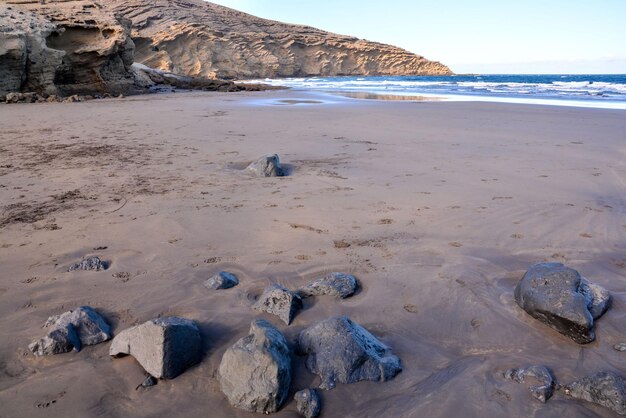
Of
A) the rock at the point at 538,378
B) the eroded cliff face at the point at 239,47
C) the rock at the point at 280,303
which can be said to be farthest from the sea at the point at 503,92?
the eroded cliff face at the point at 239,47

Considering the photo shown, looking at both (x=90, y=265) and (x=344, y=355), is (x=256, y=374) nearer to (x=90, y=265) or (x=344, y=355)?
(x=344, y=355)

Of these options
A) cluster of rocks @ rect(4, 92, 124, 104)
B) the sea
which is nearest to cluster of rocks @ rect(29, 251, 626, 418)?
cluster of rocks @ rect(4, 92, 124, 104)

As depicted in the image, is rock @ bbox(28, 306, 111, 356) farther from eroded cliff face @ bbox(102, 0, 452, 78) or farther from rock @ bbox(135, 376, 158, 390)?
eroded cliff face @ bbox(102, 0, 452, 78)

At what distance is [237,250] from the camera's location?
2824 millimetres

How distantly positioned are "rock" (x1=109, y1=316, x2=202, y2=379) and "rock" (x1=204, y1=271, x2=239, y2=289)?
0.49 meters

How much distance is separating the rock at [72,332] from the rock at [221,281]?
55 centimetres

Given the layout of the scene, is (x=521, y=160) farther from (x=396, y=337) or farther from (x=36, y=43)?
(x=36, y=43)

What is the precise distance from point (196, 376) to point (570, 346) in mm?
1651

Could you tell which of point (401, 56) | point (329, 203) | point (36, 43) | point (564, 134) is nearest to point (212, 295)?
point (329, 203)

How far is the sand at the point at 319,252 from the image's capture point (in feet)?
5.60

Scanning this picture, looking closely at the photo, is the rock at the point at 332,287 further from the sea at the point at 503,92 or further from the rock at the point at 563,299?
the sea at the point at 503,92

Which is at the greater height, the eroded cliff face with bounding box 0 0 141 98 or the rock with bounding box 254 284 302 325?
the eroded cliff face with bounding box 0 0 141 98

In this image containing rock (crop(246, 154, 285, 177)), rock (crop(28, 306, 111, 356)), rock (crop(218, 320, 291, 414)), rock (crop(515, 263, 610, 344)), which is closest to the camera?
rock (crop(218, 320, 291, 414))

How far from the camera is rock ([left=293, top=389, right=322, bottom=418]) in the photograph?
5.19 feet
